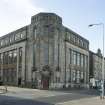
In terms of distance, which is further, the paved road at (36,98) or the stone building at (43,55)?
the stone building at (43,55)

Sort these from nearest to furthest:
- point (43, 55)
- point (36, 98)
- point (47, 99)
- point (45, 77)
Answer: point (47, 99) → point (36, 98) → point (45, 77) → point (43, 55)

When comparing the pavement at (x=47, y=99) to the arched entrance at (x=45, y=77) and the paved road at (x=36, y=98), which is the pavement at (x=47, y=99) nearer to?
the paved road at (x=36, y=98)

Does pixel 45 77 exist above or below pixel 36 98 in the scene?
above

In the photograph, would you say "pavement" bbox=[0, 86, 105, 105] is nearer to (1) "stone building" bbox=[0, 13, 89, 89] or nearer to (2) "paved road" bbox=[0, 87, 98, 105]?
(2) "paved road" bbox=[0, 87, 98, 105]

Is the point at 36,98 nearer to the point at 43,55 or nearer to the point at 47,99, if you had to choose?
the point at 47,99

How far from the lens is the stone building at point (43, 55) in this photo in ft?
179

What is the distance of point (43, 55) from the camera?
179 ft

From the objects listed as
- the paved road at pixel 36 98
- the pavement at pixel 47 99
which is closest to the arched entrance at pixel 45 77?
the paved road at pixel 36 98

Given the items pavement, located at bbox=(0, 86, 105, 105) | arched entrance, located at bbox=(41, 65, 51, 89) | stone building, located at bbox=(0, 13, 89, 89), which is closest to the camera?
pavement, located at bbox=(0, 86, 105, 105)

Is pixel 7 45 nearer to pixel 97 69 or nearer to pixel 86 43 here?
pixel 86 43

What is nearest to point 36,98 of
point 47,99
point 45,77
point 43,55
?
point 47,99

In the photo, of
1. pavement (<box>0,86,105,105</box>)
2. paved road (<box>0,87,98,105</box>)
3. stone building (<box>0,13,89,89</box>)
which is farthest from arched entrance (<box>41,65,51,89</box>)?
pavement (<box>0,86,105,105</box>)

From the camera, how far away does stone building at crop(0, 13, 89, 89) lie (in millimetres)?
54656

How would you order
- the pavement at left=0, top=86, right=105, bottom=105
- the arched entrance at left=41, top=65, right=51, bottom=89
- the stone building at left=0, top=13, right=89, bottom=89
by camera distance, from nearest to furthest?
1. the pavement at left=0, top=86, right=105, bottom=105
2. the arched entrance at left=41, top=65, right=51, bottom=89
3. the stone building at left=0, top=13, right=89, bottom=89
